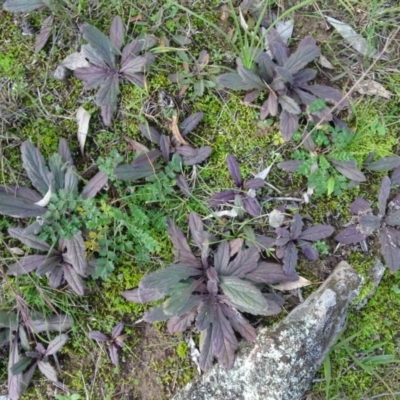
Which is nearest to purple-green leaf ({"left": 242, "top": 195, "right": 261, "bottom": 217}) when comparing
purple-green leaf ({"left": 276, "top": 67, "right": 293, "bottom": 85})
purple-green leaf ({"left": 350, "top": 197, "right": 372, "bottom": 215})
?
purple-green leaf ({"left": 350, "top": 197, "right": 372, "bottom": 215})

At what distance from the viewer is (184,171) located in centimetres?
276

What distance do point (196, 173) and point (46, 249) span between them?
91cm

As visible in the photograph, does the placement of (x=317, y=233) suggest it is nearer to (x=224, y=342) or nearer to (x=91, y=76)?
(x=224, y=342)

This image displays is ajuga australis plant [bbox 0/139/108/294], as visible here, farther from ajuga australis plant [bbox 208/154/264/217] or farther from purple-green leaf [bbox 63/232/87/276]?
ajuga australis plant [bbox 208/154/264/217]

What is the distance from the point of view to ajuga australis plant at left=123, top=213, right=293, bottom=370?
2.44 m

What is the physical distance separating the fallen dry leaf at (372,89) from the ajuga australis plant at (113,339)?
1945mm

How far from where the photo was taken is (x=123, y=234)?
2.69 meters

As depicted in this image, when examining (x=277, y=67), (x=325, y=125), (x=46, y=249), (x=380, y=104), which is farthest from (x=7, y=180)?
(x=380, y=104)

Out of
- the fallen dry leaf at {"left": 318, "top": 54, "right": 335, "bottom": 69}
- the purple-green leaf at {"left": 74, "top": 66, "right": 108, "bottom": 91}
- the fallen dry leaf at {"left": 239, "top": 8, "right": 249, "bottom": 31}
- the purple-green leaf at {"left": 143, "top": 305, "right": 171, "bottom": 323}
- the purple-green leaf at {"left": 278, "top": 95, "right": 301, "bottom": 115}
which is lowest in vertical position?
the purple-green leaf at {"left": 143, "top": 305, "right": 171, "bottom": 323}

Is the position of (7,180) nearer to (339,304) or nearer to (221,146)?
(221,146)

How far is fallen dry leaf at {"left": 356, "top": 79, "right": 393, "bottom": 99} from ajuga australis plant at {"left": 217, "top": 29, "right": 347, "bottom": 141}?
0.67ft

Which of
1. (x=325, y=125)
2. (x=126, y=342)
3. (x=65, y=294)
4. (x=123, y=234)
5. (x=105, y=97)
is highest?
(x=105, y=97)

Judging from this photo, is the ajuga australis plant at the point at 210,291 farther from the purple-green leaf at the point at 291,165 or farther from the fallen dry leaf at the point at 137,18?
the fallen dry leaf at the point at 137,18

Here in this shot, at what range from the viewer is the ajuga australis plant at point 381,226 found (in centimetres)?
274
